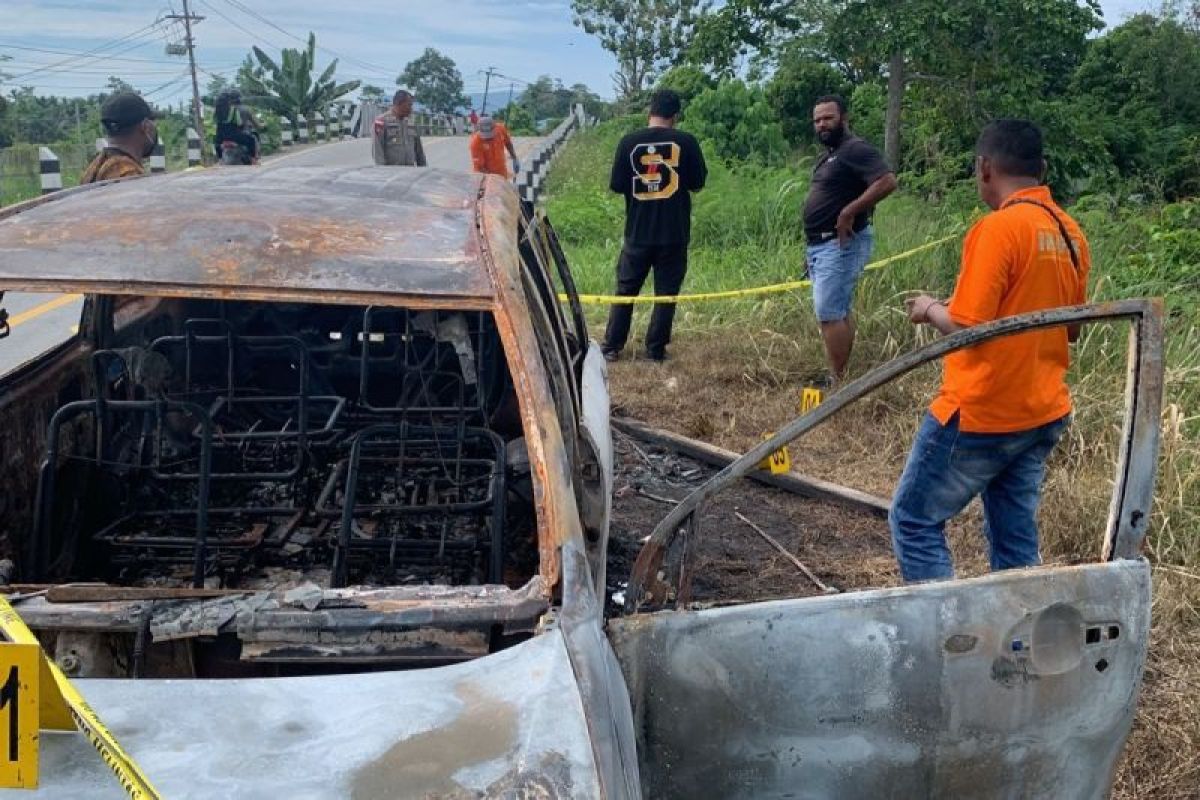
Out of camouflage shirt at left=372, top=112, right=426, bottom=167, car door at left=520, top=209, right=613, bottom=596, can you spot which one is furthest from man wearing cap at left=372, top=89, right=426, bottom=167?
car door at left=520, top=209, right=613, bottom=596

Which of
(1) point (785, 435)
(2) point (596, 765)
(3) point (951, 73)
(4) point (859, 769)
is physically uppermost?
(3) point (951, 73)

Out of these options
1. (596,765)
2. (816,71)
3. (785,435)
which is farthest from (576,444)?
(816,71)

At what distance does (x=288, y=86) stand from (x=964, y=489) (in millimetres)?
30393

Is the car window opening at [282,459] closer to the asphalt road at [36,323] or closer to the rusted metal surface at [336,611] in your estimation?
the rusted metal surface at [336,611]

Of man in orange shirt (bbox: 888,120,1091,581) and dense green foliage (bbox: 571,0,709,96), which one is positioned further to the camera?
dense green foliage (bbox: 571,0,709,96)

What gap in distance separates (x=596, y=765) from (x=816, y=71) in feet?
36.4

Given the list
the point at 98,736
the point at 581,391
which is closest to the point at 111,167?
the point at 581,391

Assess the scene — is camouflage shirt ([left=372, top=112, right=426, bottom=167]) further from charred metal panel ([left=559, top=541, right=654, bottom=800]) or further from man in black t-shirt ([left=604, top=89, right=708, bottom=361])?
charred metal panel ([left=559, top=541, right=654, bottom=800])

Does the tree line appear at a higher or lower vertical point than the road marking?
higher

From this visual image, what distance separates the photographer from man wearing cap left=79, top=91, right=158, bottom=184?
5.19 m

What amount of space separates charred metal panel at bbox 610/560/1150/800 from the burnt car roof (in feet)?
3.14

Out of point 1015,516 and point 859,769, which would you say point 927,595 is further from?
point 1015,516

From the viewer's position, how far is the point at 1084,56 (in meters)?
13.4

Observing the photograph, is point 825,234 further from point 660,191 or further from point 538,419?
point 538,419
